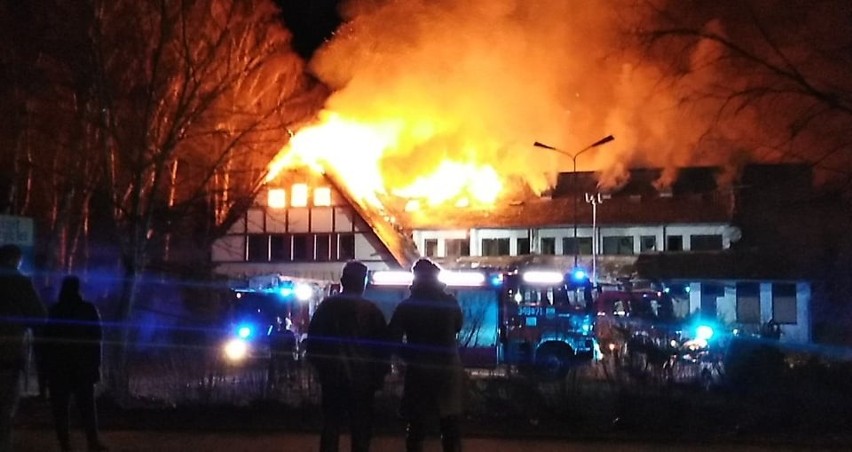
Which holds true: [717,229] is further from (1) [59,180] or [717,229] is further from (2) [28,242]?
(2) [28,242]

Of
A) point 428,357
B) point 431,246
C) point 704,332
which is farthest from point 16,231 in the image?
point 431,246

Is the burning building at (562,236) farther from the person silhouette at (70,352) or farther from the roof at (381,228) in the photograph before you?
the person silhouette at (70,352)

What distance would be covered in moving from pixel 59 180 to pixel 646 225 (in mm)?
33617

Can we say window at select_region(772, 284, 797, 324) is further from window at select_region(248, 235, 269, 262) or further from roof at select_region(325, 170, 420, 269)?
window at select_region(248, 235, 269, 262)

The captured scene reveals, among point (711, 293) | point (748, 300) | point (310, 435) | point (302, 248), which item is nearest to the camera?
point (310, 435)

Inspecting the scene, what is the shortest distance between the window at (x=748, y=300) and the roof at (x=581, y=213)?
4528 mm

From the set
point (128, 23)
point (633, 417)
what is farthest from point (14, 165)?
point (633, 417)

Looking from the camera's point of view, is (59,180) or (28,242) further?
(59,180)

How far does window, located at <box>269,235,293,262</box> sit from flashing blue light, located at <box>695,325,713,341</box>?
89.2 feet

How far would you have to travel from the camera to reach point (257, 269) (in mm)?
42656

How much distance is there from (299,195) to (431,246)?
33.3 ft

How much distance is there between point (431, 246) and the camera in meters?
48.9

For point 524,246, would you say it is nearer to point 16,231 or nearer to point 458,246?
point 458,246

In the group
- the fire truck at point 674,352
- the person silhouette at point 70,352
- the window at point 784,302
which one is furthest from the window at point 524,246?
the person silhouette at point 70,352
